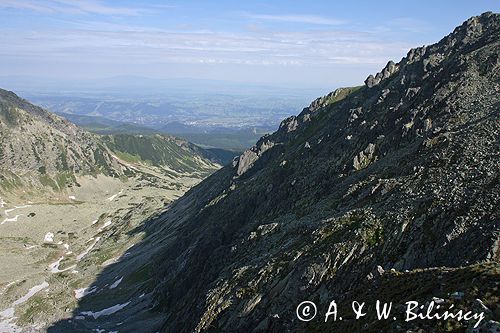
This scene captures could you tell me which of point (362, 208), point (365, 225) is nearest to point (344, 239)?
point (365, 225)

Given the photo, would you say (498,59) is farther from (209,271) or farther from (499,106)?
(209,271)

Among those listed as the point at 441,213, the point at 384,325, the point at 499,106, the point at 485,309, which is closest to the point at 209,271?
the point at 441,213

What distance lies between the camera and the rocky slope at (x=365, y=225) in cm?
4178

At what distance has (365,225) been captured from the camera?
55.9m

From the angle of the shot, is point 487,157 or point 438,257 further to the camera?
point 487,157

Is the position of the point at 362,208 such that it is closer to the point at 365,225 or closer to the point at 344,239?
the point at 365,225

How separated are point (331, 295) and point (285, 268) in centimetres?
1082

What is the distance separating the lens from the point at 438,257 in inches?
1778

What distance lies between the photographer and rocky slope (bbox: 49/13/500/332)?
137ft

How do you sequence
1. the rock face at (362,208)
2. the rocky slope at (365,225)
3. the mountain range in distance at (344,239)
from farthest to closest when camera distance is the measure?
the rock face at (362,208), the rocky slope at (365,225), the mountain range in distance at (344,239)

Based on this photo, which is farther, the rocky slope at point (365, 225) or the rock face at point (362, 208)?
the rock face at point (362, 208)

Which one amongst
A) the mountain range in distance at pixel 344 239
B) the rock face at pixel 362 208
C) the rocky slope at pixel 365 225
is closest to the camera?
the mountain range in distance at pixel 344 239

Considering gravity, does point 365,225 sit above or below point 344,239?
above

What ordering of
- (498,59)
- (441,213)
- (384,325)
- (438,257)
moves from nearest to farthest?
(384,325), (438,257), (441,213), (498,59)
